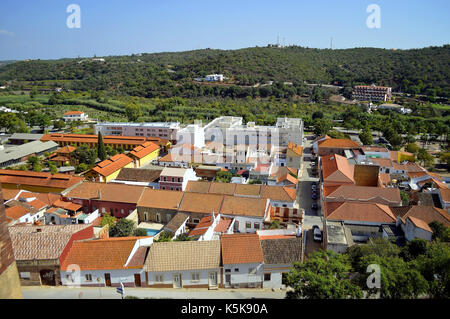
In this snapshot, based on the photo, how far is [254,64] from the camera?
2687 inches

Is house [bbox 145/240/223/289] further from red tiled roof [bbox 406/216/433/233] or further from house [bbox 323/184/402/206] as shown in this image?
house [bbox 323/184/402/206]

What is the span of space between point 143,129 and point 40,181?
52.2 ft

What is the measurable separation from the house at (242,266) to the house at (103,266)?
2871 mm

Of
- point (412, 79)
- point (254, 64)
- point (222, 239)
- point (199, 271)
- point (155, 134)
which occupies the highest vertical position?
point (254, 64)

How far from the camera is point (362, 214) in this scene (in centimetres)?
1622

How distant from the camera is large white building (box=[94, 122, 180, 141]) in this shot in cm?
3497

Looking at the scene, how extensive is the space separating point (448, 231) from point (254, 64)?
2303 inches

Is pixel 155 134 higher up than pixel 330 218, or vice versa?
pixel 155 134

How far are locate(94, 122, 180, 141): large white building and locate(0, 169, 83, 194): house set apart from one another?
14.7 m

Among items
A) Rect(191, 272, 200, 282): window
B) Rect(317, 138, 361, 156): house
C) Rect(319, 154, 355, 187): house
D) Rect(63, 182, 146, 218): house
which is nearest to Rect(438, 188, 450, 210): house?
Rect(319, 154, 355, 187): house

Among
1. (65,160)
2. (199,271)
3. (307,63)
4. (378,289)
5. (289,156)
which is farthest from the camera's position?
(307,63)
